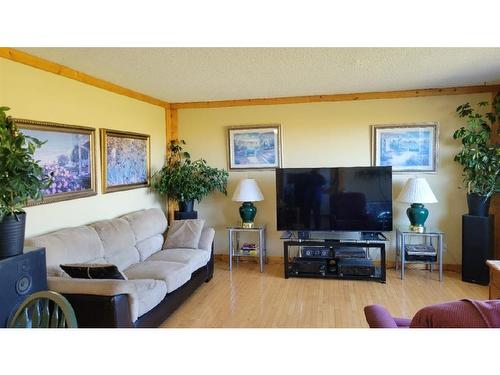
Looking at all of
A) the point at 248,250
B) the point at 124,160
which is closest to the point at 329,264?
the point at 248,250

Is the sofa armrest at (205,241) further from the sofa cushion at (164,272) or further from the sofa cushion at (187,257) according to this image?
the sofa cushion at (164,272)

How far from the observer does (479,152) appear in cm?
408

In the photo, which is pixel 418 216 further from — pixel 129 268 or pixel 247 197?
pixel 129 268

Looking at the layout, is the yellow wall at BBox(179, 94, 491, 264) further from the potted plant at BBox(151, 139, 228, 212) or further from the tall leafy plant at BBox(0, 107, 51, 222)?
the tall leafy plant at BBox(0, 107, 51, 222)

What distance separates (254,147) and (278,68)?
1.77 m

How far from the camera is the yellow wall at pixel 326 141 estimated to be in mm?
Result: 4660

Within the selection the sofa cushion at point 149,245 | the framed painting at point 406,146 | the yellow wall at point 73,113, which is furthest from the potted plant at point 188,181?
the framed painting at point 406,146

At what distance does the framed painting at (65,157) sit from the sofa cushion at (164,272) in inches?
36.5

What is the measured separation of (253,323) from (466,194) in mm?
3340

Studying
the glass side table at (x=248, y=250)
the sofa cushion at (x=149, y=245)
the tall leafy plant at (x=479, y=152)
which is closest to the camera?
the sofa cushion at (x=149, y=245)

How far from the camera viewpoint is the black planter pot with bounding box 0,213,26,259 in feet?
6.73

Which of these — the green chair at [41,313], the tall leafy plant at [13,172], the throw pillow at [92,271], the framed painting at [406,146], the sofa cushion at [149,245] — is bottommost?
the sofa cushion at [149,245]

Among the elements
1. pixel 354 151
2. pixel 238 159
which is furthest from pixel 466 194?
pixel 238 159

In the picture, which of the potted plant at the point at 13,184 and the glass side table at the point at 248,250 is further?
the glass side table at the point at 248,250
